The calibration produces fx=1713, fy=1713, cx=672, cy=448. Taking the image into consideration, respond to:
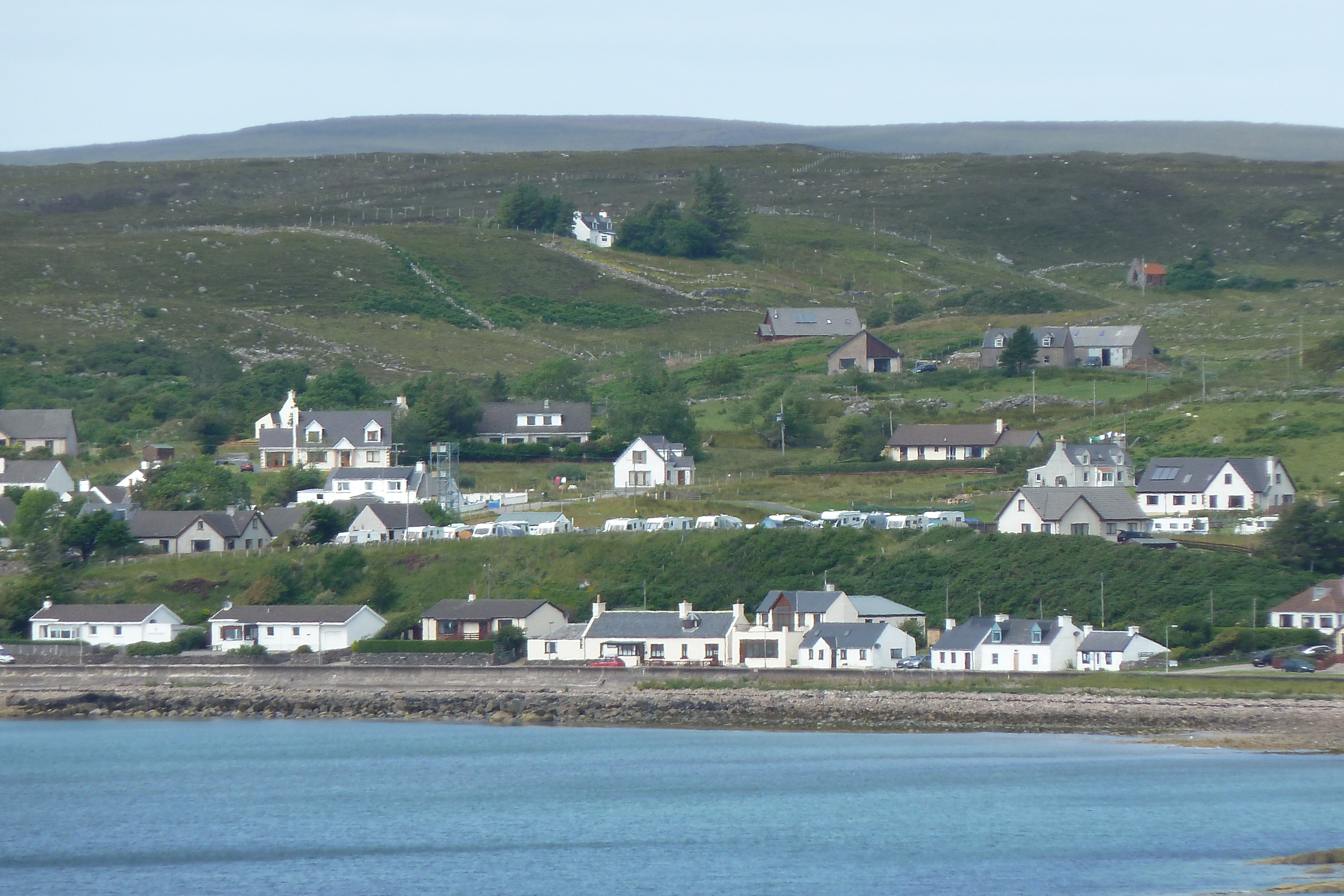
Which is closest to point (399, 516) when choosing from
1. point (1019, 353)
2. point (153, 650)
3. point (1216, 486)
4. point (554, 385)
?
point (153, 650)

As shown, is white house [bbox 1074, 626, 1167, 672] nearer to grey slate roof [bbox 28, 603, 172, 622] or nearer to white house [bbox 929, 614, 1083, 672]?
white house [bbox 929, 614, 1083, 672]

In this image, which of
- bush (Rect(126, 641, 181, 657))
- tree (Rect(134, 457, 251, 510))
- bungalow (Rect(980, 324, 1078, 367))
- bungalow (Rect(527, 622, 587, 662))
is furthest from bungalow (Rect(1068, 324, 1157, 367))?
bush (Rect(126, 641, 181, 657))

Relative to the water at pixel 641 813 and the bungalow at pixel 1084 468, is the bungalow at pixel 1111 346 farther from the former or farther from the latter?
the water at pixel 641 813

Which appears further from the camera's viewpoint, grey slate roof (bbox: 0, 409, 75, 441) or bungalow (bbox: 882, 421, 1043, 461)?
grey slate roof (bbox: 0, 409, 75, 441)

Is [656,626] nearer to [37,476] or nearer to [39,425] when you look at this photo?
[37,476]

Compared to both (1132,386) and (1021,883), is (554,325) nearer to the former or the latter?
(1132,386)

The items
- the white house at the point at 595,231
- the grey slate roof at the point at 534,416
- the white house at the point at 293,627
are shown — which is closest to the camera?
the white house at the point at 293,627

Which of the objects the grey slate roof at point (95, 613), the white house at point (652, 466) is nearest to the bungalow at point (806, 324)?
the white house at point (652, 466)
